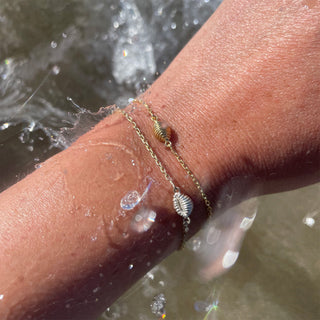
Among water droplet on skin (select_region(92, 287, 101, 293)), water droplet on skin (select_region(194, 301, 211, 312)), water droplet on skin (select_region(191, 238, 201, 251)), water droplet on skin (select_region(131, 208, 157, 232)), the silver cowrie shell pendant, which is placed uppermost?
water droplet on skin (select_region(131, 208, 157, 232))

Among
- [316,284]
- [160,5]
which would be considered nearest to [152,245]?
[316,284]

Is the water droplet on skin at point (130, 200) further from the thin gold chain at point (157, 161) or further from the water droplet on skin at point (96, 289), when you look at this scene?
the water droplet on skin at point (96, 289)

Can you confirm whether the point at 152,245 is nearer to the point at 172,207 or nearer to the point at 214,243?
the point at 172,207

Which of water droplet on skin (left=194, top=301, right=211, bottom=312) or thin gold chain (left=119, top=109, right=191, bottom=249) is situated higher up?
thin gold chain (left=119, top=109, right=191, bottom=249)

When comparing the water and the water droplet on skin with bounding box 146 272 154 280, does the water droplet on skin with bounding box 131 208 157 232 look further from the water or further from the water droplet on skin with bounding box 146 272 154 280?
the water droplet on skin with bounding box 146 272 154 280

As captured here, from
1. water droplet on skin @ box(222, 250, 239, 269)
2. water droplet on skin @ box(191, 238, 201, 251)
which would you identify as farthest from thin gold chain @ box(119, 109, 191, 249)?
water droplet on skin @ box(222, 250, 239, 269)

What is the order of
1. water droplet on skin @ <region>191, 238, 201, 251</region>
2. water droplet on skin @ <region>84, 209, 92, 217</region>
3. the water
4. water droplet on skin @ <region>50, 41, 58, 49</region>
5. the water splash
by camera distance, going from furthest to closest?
water droplet on skin @ <region>50, 41, 58, 49</region> < the water < water droplet on skin @ <region>191, 238, 201, 251</region> < the water splash < water droplet on skin @ <region>84, 209, 92, 217</region>

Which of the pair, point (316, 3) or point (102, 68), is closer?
point (316, 3)

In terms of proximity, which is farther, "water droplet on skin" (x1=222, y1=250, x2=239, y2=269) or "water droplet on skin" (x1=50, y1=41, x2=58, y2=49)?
"water droplet on skin" (x1=50, y1=41, x2=58, y2=49)
